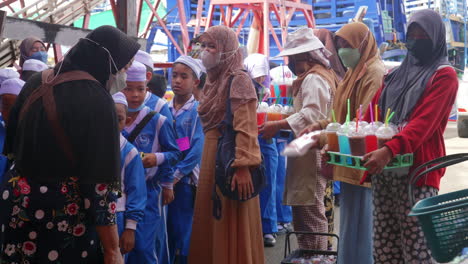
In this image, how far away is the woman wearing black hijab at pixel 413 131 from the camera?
2.98 m

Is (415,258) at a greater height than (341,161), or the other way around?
(341,161)

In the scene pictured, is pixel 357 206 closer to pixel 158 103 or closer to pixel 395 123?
pixel 395 123

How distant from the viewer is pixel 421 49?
3.16 m

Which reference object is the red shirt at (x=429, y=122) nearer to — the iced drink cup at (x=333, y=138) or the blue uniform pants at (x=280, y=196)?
the iced drink cup at (x=333, y=138)

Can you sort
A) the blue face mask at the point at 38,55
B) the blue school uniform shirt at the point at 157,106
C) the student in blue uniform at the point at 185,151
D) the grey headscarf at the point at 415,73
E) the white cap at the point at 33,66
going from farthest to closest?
1. the blue face mask at the point at 38,55
2. the white cap at the point at 33,66
3. the student in blue uniform at the point at 185,151
4. the blue school uniform shirt at the point at 157,106
5. the grey headscarf at the point at 415,73

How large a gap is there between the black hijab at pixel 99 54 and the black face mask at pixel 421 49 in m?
1.72

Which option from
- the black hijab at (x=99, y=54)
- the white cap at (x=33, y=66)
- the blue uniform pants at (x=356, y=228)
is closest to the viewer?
the black hijab at (x=99, y=54)

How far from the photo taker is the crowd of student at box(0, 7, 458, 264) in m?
2.21

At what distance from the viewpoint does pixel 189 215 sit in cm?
438

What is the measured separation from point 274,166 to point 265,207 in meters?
0.45

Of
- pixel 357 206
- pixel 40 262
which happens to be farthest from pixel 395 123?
pixel 40 262

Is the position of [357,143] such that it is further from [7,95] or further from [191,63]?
[7,95]

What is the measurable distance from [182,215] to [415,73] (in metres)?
2.18

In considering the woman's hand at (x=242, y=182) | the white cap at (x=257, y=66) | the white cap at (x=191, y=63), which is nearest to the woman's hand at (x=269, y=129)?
the woman's hand at (x=242, y=182)
